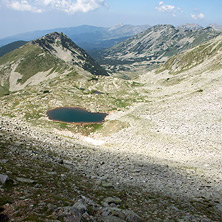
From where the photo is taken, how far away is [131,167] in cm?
3078

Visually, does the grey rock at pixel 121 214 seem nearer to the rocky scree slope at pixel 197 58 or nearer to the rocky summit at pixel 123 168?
the rocky summit at pixel 123 168

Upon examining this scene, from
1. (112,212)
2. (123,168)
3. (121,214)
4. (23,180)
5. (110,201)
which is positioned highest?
(23,180)

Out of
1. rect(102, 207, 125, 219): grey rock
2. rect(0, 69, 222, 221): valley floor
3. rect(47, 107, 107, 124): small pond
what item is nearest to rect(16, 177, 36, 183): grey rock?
rect(102, 207, 125, 219): grey rock

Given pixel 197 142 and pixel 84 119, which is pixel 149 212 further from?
pixel 84 119

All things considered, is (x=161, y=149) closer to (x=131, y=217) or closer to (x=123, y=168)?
(x=123, y=168)

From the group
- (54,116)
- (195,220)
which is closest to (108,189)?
(195,220)

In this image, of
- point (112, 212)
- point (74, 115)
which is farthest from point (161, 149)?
point (74, 115)

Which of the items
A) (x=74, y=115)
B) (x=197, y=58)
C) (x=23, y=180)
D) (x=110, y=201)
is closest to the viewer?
(x=23, y=180)

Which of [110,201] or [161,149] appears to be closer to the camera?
[110,201]

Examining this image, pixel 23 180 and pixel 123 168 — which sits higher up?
pixel 23 180

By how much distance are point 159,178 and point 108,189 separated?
1120 cm

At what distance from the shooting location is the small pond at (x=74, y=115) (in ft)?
277

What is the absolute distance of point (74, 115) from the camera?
Result: 91625mm

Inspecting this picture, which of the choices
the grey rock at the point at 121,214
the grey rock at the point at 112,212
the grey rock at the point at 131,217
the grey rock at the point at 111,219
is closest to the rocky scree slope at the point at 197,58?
the grey rock at the point at 131,217
